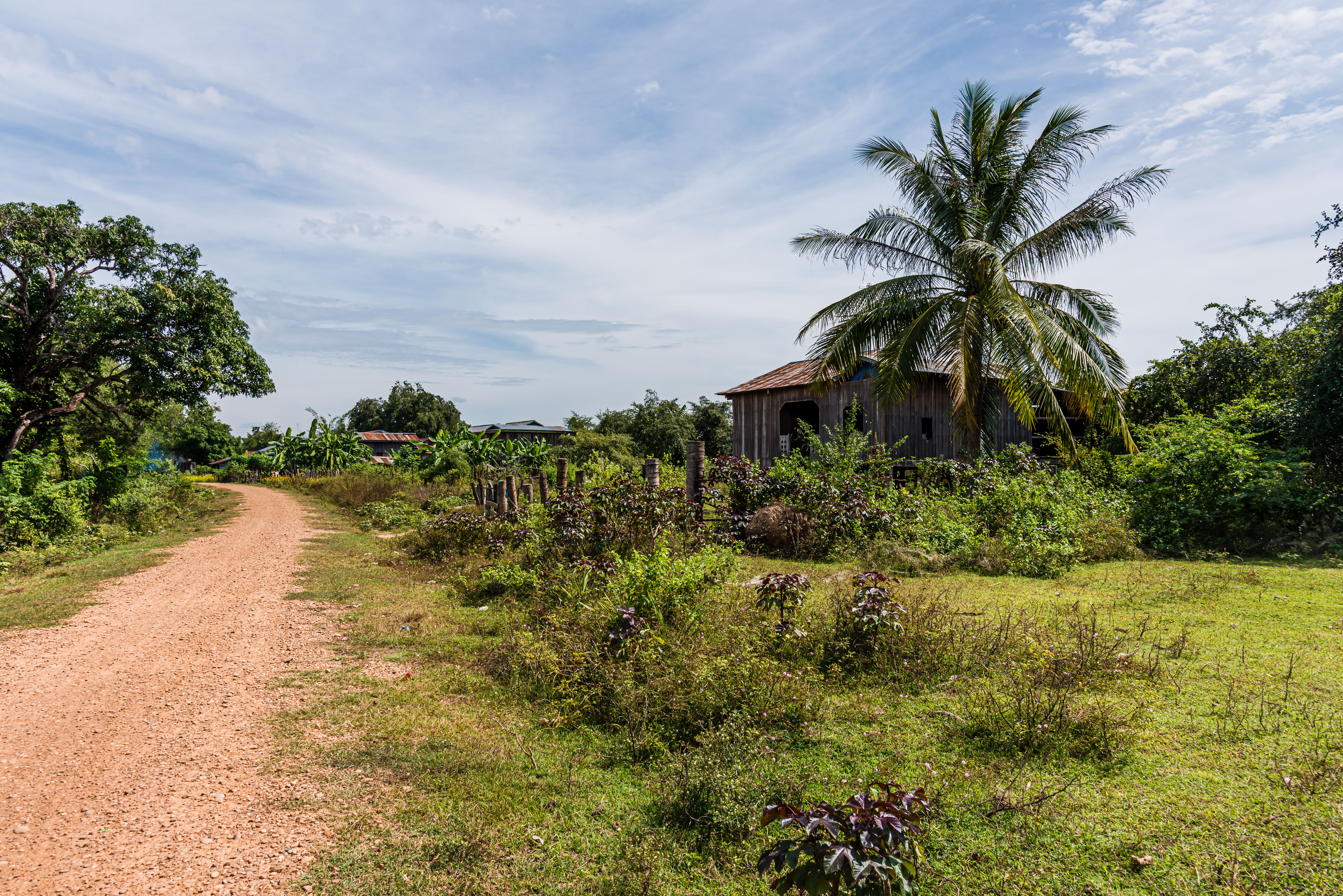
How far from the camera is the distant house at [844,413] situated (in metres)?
16.7

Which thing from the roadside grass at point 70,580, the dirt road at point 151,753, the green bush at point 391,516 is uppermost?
the green bush at point 391,516

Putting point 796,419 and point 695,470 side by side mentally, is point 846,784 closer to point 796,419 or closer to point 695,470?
point 695,470

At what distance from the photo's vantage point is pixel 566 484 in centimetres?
1176

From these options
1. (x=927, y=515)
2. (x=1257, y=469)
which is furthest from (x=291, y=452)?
(x=1257, y=469)

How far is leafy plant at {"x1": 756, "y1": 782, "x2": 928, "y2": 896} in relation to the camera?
2020 millimetres

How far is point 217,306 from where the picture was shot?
1616 cm

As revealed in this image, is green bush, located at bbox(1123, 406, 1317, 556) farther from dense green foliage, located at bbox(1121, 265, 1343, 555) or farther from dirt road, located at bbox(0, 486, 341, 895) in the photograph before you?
dirt road, located at bbox(0, 486, 341, 895)

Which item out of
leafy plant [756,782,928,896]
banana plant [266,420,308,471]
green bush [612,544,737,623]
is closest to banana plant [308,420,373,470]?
banana plant [266,420,308,471]

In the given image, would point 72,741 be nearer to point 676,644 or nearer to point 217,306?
point 676,644

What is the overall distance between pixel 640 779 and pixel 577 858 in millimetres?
721

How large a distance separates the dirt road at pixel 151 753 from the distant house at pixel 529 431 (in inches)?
1423

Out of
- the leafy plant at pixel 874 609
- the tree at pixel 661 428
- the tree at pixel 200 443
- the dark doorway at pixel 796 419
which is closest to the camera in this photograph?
the leafy plant at pixel 874 609

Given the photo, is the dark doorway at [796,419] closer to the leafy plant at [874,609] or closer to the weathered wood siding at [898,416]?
the weathered wood siding at [898,416]

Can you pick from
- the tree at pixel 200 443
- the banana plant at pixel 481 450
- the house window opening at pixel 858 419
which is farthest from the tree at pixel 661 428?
the tree at pixel 200 443
